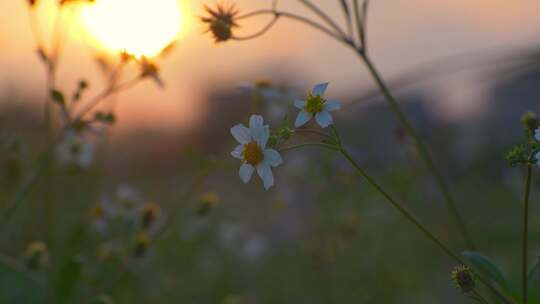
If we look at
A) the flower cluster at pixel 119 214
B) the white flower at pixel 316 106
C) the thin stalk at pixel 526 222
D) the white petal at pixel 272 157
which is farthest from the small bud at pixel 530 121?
the flower cluster at pixel 119 214

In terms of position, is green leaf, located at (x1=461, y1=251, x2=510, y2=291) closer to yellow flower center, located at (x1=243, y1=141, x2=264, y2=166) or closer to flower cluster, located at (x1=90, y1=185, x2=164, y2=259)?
yellow flower center, located at (x1=243, y1=141, x2=264, y2=166)

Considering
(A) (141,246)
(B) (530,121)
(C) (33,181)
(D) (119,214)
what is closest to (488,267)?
(B) (530,121)

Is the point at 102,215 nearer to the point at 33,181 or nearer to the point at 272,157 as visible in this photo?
the point at 33,181

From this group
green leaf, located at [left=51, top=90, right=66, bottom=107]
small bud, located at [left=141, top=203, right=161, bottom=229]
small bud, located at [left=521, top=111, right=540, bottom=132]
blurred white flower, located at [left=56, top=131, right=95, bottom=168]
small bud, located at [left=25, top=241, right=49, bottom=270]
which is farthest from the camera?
blurred white flower, located at [left=56, top=131, right=95, bottom=168]

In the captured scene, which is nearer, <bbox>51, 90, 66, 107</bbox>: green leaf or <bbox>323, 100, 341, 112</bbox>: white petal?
<bbox>323, 100, 341, 112</bbox>: white petal

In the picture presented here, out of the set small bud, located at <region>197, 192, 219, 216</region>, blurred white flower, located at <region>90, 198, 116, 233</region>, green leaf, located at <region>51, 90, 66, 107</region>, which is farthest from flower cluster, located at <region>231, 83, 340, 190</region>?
blurred white flower, located at <region>90, 198, 116, 233</region>

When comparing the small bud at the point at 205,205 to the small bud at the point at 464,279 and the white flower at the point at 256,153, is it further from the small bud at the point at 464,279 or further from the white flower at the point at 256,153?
the small bud at the point at 464,279
